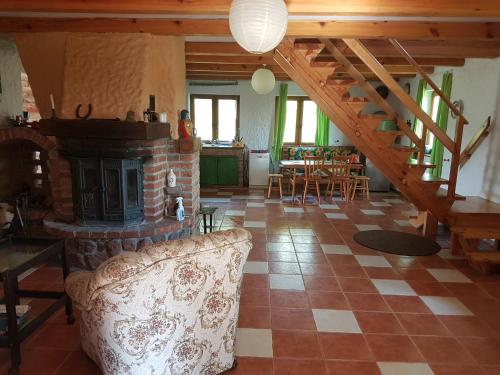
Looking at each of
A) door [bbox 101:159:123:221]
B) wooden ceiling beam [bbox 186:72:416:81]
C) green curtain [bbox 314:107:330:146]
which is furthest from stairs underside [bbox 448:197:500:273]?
green curtain [bbox 314:107:330:146]

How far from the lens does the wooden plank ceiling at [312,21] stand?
273 cm

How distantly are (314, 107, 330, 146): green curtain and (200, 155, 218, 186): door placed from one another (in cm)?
230

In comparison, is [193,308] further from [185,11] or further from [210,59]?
[210,59]

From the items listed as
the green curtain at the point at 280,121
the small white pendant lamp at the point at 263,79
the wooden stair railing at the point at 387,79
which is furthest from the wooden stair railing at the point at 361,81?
the green curtain at the point at 280,121

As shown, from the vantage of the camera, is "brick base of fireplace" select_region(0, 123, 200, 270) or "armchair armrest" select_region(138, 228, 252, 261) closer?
"armchair armrest" select_region(138, 228, 252, 261)

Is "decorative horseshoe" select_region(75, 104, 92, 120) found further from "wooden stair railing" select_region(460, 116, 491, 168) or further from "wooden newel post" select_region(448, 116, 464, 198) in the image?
"wooden stair railing" select_region(460, 116, 491, 168)

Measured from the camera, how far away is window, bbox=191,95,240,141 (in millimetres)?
8141

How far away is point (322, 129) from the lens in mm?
7910

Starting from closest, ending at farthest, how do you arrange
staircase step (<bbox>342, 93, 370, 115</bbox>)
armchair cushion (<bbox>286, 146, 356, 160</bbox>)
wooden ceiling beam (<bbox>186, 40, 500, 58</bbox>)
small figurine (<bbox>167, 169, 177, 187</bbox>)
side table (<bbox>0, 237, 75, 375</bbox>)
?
side table (<bbox>0, 237, 75, 375</bbox>)
small figurine (<bbox>167, 169, 177, 187</bbox>)
staircase step (<bbox>342, 93, 370, 115</bbox>)
wooden ceiling beam (<bbox>186, 40, 500, 58</bbox>)
armchair cushion (<bbox>286, 146, 356, 160</bbox>)

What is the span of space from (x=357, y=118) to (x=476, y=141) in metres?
1.92

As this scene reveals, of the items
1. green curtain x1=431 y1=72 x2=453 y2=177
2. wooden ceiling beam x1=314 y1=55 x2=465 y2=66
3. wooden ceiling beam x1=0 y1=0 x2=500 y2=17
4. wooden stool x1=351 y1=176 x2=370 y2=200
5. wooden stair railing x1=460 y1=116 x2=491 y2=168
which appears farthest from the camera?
wooden stool x1=351 y1=176 x2=370 y2=200

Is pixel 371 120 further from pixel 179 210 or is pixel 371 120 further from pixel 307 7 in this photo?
pixel 179 210

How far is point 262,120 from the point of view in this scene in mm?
8109

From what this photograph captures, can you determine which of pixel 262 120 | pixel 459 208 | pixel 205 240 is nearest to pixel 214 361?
pixel 205 240
